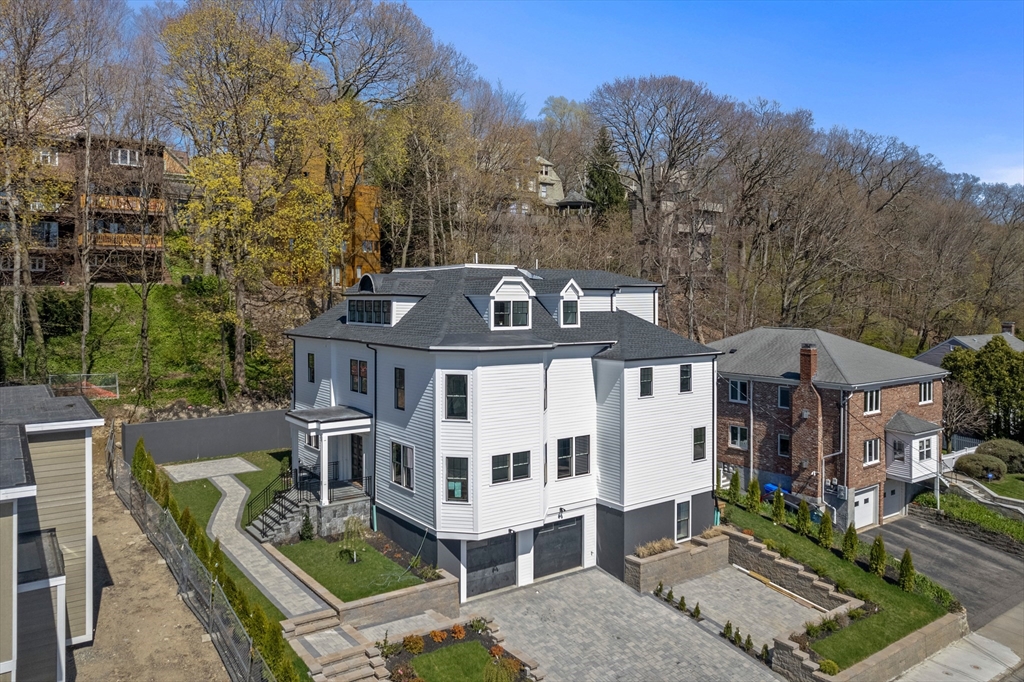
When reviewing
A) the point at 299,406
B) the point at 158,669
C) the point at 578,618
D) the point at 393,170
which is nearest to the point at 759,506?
the point at 578,618

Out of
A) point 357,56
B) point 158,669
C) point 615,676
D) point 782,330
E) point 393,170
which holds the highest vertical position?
point 357,56

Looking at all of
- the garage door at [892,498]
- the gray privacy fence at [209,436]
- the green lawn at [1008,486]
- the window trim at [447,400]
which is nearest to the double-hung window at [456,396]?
the window trim at [447,400]

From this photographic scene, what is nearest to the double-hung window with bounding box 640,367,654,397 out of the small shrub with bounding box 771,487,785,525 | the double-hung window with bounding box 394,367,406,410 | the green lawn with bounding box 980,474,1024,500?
the double-hung window with bounding box 394,367,406,410

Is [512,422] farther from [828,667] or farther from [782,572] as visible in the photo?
[782,572]

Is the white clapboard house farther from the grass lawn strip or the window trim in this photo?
the grass lawn strip

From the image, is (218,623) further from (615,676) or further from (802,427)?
(802,427)

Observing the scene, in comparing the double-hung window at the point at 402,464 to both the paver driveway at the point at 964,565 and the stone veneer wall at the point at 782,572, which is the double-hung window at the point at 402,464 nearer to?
the stone veneer wall at the point at 782,572

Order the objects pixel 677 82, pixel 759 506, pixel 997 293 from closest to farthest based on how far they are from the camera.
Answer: pixel 759 506 < pixel 677 82 < pixel 997 293
